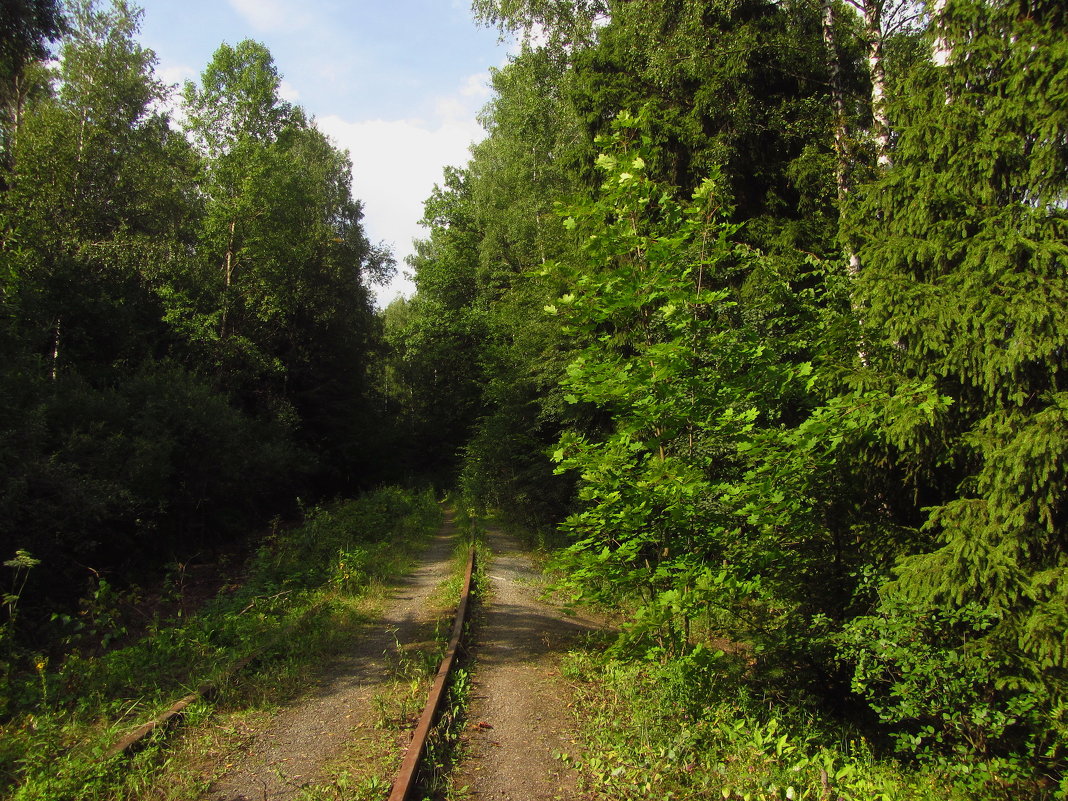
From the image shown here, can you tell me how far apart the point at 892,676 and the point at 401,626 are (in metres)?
5.36

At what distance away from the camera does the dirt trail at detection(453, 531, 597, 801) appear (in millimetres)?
4332

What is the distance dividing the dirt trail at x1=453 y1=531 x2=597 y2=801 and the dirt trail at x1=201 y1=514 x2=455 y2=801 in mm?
930

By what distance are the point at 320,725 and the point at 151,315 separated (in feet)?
64.6

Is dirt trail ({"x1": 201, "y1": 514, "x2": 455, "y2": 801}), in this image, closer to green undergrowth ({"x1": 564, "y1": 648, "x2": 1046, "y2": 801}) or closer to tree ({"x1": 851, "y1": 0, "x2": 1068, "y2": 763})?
green undergrowth ({"x1": 564, "y1": 648, "x2": 1046, "y2": 801})

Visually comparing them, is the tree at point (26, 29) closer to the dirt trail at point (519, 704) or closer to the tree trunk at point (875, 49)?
the dirt trail at point (519, 704)

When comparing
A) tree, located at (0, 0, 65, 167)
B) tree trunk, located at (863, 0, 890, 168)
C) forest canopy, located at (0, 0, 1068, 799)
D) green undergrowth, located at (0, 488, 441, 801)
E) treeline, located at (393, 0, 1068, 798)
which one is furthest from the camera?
tree, located at (0, 0, 65, 167)

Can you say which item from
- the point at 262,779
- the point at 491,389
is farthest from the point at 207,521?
the point at 262,779

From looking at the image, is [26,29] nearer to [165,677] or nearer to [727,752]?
[165,677]

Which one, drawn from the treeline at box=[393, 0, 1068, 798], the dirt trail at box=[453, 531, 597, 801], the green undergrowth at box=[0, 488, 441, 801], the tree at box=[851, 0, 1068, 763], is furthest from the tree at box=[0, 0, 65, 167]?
the tree at box=[851, 0, 1068, 763]

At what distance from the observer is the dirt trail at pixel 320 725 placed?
4.09 meters

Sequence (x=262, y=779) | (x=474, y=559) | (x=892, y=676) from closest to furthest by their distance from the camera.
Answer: (x=262, y=779), (x=892, y=676), (x=474, y=559)

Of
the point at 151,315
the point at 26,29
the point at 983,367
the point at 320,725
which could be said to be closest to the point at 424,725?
the point at 320,725

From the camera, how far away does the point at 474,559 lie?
11.5 meters

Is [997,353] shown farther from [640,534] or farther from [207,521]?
[207,521]
